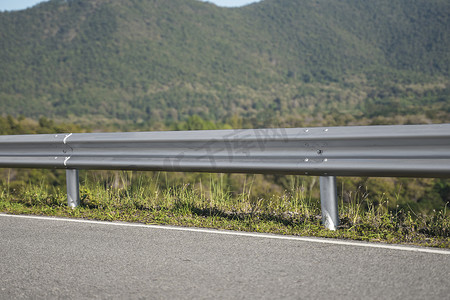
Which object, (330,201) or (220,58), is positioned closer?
(330,201)

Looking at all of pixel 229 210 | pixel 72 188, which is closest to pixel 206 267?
pixel 229 210

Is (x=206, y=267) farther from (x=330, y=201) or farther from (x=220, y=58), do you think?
(x=220, y=58)

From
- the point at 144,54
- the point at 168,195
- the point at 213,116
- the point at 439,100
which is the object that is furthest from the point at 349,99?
the point at 168,195

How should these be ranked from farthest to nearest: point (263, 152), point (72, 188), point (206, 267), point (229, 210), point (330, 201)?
1. point (72, 188)
2. point (229, 210)
3. point (263, 152)
4. point (330, 201)
5. point (206, 267)

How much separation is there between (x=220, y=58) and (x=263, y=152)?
10749 cm

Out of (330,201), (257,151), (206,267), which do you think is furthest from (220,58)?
(206,267)

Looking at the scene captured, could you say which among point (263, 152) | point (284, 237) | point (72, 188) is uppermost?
point (263, 152)

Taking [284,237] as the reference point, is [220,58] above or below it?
above

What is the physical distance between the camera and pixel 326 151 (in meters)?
4.29

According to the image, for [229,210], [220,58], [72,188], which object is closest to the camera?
[229,210]

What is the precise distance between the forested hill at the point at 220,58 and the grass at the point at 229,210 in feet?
232

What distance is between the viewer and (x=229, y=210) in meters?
5.17

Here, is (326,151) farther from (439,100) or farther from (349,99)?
(349,99)

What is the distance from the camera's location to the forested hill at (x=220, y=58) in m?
91.0
